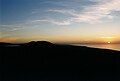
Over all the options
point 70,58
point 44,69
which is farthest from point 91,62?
point 44,69

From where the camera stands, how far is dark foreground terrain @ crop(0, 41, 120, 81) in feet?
45.8

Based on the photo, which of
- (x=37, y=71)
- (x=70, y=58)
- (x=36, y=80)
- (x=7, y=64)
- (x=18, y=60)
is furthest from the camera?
(x=70, y=58)

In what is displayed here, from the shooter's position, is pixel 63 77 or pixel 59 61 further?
pixel 59 61

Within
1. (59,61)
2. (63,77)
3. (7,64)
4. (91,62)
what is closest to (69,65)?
(59,61)

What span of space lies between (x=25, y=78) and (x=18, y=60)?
4914 millimetres

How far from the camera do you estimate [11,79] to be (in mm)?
12891

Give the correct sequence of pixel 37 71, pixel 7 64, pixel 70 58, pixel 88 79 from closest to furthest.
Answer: pixel 88 79 → pixel 37 71 → pixel 7 64 → pixel 70 58

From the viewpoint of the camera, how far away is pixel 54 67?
1636 cm

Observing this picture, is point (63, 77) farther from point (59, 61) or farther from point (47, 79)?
point (59, 61)

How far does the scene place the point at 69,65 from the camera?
56.7 feet

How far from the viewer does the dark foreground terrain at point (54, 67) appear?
14.0 meters

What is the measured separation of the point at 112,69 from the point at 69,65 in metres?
3.18

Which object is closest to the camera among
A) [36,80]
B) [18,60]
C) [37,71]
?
[36,80]

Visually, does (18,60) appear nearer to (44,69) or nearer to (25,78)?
(44,69)
